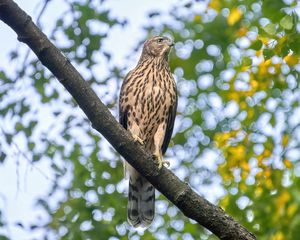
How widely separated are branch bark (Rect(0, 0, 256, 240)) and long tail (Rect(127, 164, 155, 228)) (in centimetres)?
161

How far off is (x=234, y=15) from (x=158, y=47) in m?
0.97

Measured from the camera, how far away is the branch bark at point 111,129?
3486mm

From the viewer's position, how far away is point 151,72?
6.17m

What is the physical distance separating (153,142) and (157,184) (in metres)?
1.71

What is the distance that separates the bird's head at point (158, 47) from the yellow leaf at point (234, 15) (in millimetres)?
777

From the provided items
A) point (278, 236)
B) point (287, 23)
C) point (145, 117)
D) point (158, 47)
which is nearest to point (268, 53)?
point (287, 23)

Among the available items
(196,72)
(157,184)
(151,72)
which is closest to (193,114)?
(196,72)

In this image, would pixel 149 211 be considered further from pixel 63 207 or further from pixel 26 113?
pixel 26 113

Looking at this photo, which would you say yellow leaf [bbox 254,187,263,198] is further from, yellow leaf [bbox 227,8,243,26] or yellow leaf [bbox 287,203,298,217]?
yellow leaf [bbox 227,8,243,26]

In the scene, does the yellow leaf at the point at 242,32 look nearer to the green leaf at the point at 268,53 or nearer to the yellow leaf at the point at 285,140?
the yellow leaf at the point at 285,140

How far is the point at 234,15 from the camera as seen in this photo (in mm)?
7035

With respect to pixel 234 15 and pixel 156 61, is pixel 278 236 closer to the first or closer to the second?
pixel 156 61

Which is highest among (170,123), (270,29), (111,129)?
(170,123)

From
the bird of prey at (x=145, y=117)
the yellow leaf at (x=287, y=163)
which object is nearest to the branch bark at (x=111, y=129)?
the bird of prey at (x=145, y=117)
